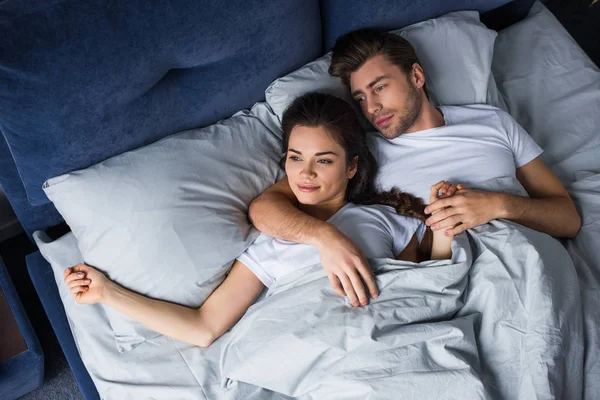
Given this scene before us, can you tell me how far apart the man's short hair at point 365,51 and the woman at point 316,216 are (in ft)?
0.52

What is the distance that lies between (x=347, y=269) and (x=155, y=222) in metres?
0.55

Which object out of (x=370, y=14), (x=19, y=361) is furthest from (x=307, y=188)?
(x=19, y=361)

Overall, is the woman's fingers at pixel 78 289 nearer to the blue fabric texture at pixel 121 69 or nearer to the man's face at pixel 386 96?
the blue fabric texture at pixel 121 69

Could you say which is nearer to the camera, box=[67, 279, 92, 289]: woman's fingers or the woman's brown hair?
box=[67, 279, 92, 289]: woman's fingers

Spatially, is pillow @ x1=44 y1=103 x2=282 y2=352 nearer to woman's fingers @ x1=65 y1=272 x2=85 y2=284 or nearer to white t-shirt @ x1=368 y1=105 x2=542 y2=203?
woman's fingers @ x1=65 y1=272 x2=85 y2=284

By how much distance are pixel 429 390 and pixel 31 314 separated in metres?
1.55

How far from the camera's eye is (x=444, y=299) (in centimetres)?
137

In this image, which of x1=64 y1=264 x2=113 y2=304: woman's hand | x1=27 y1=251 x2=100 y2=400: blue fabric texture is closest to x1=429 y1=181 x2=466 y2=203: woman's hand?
x1=64 y1=264 x2=113 y2=304: woman's hand

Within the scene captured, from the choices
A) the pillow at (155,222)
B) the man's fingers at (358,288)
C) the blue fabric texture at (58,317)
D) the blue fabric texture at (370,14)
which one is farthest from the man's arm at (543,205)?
the blue fabric texture at (58,317)

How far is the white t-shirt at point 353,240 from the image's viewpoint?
1.52 meters

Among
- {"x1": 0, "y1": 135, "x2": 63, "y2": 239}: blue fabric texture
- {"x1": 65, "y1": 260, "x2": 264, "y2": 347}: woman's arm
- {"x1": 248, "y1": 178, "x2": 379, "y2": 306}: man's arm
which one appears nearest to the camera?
{"x1": 248, "y1": 178, "x2": 379, "y2": 306}: man's arm

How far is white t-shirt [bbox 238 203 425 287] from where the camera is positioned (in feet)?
4.99

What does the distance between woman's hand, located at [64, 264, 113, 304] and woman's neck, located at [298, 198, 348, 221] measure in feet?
2.02

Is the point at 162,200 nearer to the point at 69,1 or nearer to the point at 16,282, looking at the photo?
the point at 69,1
